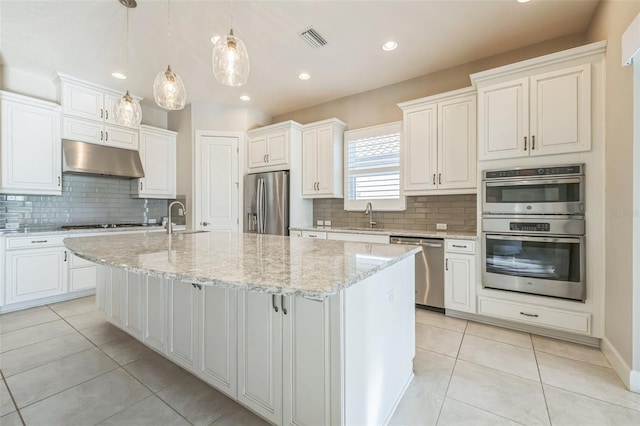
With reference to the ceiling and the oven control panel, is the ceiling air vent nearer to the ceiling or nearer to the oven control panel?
the ceiling

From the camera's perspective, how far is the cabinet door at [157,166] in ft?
14.5

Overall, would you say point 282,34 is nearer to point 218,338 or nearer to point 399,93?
point 399,93

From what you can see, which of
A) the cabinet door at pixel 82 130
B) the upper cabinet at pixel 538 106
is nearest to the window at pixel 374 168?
the upper cabinet at pixel 538 106

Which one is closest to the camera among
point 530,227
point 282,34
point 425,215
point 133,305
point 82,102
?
point 133,305

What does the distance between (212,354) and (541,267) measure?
2757 mm

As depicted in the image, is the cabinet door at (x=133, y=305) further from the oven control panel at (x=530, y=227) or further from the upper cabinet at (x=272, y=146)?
the oven control panel at (x=530, y=227)

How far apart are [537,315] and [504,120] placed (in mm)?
1817

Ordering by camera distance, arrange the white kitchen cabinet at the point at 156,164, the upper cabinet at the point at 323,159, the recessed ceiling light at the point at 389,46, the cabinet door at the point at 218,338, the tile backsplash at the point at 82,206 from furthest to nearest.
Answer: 1. the white kitchen cabinet at the point at 156,164
2. the upper cabinet at the point at 323,159
3. the tile backsplash at the point at 82,206
4. the recessed ceiling light at the point at 389,46
5. the cabinet door at the point at 218,338

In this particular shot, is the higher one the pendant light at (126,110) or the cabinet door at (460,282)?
the pendant light at (126,110)

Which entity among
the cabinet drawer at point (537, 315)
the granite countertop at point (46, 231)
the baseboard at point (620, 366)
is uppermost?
the granite countertop at point (46, 231)

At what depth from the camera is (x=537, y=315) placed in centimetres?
250

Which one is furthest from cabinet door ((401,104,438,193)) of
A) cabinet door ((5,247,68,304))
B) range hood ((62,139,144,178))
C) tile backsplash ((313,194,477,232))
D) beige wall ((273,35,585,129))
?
cabinet door ((5,247,68,304))

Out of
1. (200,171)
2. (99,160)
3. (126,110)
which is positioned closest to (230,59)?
(126,110)

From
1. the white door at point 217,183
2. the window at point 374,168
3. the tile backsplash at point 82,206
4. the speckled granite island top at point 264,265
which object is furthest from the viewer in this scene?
the white door at point 217,183
